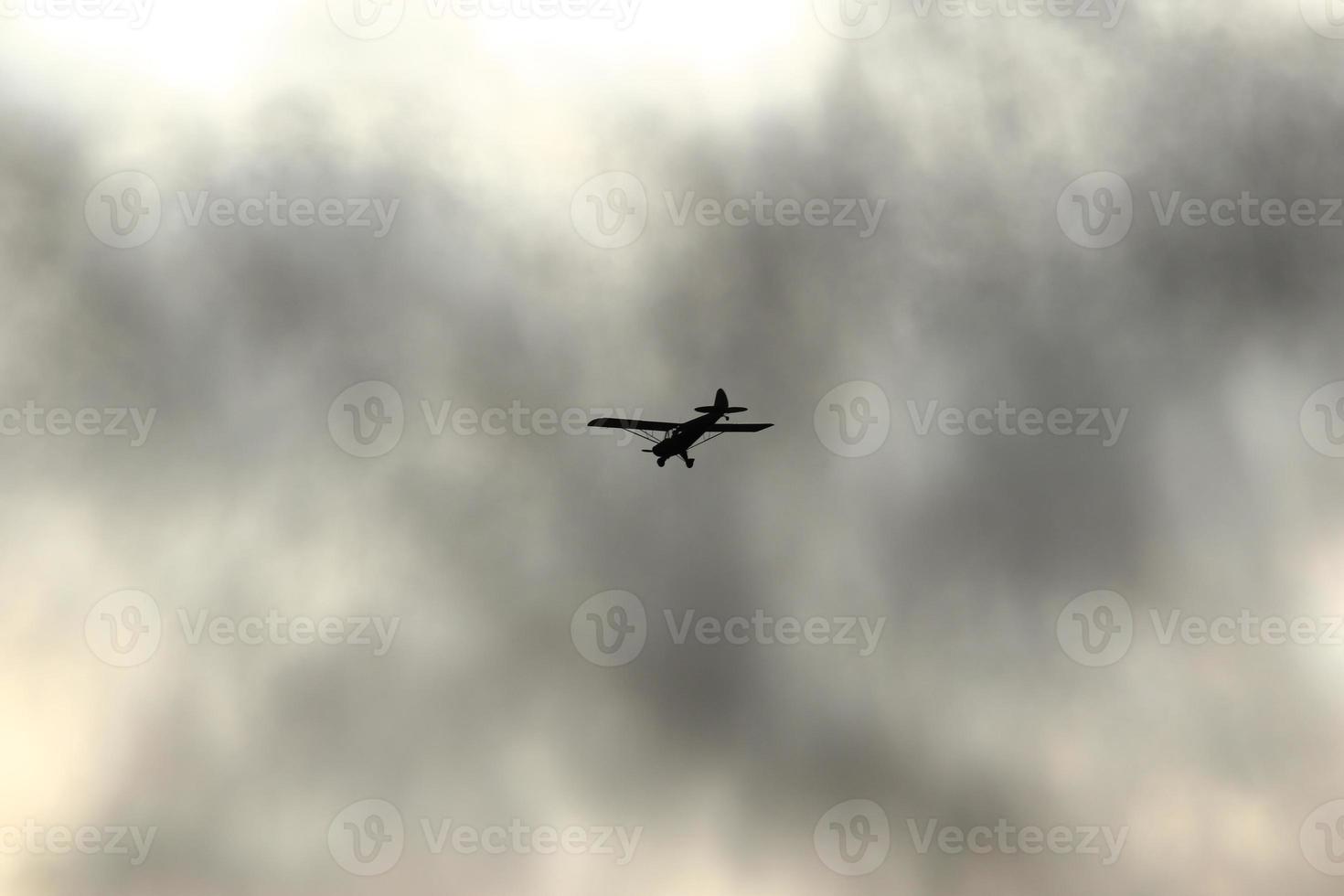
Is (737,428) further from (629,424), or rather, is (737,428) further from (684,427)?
(629,424)

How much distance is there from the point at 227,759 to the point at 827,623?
111 meters

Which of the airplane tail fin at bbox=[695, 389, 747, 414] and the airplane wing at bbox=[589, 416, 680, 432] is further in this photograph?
the airplane wing at bbox=[589, 416, 680, 432]

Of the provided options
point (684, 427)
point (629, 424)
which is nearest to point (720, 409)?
point (684, 427)

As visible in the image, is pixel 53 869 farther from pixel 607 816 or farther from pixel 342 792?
pixel 607 816

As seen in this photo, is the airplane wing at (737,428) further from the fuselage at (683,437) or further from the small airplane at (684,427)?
the fuselage at (683,437)

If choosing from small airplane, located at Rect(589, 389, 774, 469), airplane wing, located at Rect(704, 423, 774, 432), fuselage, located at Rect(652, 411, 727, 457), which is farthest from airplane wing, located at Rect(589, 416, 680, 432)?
airplane wing, located at Rect(704, 423, 774, 432)

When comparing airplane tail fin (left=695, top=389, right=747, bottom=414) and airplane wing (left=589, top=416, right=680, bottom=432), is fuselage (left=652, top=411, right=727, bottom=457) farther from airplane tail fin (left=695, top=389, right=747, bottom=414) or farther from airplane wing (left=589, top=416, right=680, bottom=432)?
airplane tail fin (left=695, top=389, right=747, bottom=414)

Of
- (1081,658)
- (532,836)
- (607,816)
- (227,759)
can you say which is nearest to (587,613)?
(532,836)

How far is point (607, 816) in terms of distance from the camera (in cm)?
18388

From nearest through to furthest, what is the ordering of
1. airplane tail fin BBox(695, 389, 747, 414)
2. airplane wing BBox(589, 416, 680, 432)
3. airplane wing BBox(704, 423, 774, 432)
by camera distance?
airplane tail fin BBox(695, 389, 747, 414)
airplane wing BBox(589, 416, 680, 432)
airplane wing BBox(704, 423, 774, 432)

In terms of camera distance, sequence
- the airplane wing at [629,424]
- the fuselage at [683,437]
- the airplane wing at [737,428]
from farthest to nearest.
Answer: the airplane wing at [737,428] < the fuselage at [683,437] < the airplane wing at [629,424]

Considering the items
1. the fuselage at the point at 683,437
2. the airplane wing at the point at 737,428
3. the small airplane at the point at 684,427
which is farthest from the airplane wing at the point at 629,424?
the airplane wing at the point at 737,428

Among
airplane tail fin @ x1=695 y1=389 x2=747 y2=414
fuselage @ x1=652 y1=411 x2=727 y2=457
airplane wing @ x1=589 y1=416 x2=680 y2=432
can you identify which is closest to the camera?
airplane tail fin @ x1=695 y1=389 x2=747 y2=414

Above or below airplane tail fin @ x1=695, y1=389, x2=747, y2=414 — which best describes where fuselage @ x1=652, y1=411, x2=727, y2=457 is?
below
